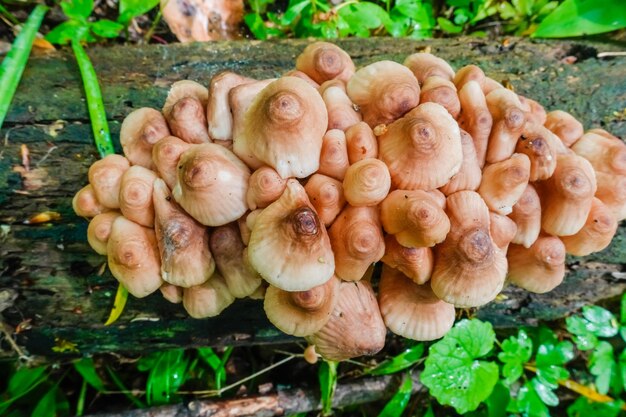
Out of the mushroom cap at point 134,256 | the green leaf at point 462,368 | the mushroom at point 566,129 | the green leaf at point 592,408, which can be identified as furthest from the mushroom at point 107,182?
the green leaf at point 592,408

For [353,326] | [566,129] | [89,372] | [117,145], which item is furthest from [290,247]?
[89,372]

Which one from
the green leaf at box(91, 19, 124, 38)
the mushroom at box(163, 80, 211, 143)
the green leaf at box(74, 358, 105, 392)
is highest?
the green leaf at box(91, 19, 124, 38)

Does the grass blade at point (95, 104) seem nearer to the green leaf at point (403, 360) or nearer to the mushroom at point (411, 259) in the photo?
the mushroom at point (411, 259)

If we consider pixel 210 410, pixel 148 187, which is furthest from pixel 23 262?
pixel 210 410

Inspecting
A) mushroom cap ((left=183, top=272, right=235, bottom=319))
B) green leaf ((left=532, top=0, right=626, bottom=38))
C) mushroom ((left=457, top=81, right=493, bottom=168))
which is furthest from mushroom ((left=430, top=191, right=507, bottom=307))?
green leaf ((left=532, top=0, right=626, bottom=38))

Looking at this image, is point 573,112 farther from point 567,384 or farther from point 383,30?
point 567,384

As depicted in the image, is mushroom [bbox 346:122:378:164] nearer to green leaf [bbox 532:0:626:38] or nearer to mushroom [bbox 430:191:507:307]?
mushroom [bbox 430:191:507:307]
